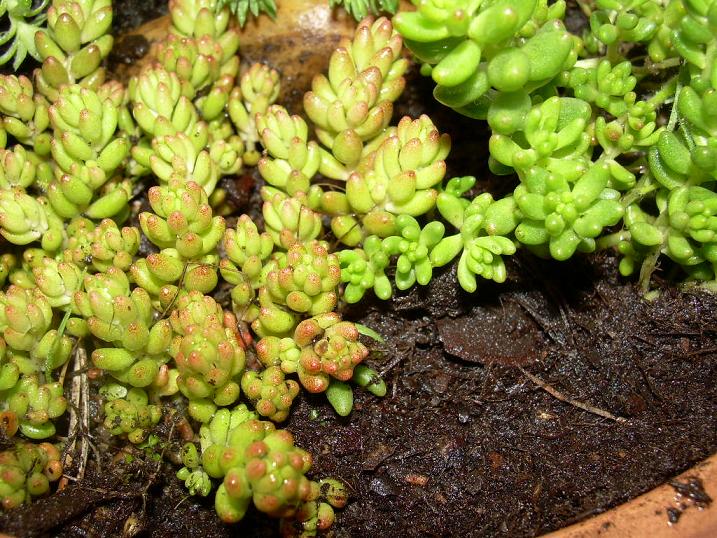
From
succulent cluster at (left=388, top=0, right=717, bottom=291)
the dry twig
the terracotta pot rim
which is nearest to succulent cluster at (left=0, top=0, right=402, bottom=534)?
succulent cluster at (left=388, top=0, right=717, bottom=291)

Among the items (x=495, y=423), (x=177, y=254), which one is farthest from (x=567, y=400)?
(x=177, y=254)

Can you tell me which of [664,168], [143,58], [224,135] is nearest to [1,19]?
[143,58]

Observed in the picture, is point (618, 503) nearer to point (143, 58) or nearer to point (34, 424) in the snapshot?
point (34, 424)

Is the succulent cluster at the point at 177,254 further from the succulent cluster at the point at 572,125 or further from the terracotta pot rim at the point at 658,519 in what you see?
the terracotta pot rim at the point at 658,519

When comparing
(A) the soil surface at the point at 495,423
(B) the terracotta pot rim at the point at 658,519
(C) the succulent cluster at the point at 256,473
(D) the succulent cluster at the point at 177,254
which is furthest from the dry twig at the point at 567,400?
(C) the succulent cluster at the point at 256,473

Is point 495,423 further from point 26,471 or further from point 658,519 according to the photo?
point 26,471

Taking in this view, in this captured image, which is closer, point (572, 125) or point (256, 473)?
point (256, 473)

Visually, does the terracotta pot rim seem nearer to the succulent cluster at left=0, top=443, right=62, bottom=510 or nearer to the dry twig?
the dry twig

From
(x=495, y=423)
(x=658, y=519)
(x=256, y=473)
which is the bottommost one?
(x=495, y=423)
